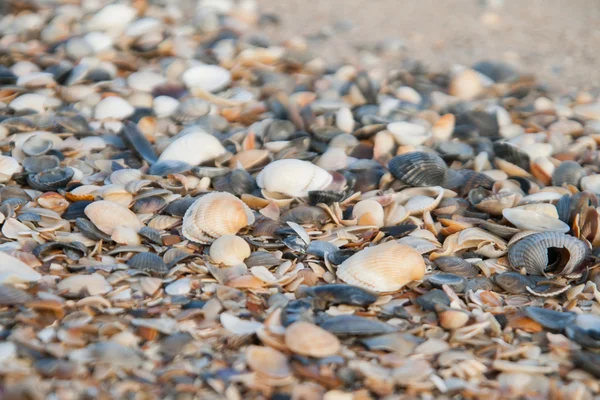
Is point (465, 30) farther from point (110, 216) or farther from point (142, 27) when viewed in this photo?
point (110, 216)

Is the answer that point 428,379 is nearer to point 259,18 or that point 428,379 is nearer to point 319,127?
point 319,127

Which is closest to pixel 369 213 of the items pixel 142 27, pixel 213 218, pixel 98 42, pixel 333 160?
pixel 333 160

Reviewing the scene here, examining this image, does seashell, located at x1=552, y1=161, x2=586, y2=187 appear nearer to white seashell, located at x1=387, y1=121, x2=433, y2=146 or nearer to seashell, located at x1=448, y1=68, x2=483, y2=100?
white seashell, located at x1=387, y1=121, x2=433, y2=146

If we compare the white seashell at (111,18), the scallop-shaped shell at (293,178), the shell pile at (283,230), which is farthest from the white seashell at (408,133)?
the white seashell at (111,18)

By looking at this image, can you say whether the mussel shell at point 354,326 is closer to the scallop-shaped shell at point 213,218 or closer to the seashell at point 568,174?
the scallop-shaped shell at point 213,218

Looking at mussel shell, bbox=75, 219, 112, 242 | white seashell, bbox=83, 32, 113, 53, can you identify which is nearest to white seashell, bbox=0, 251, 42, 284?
mussel shell, bbox=75, 219, 112, 242

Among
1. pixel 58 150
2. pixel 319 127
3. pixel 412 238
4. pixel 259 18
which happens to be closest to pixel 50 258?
pixel 58 150
